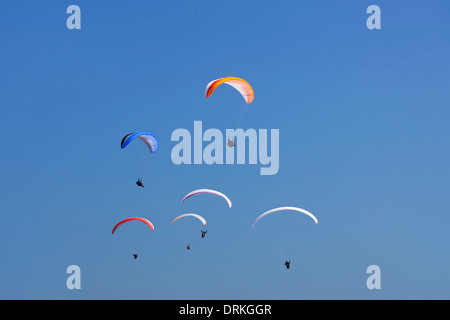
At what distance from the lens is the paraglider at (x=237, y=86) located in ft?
128

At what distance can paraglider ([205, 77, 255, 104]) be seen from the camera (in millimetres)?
39000

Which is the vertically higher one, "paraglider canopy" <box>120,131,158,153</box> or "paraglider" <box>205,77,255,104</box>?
"paraglider" <box>205,77,255,104</box>

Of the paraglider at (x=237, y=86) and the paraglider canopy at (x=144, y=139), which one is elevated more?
the paraglider at (x=237, y=86)

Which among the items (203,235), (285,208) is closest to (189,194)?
(203,235)

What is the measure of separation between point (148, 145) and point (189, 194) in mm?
3641

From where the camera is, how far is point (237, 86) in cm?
4053
